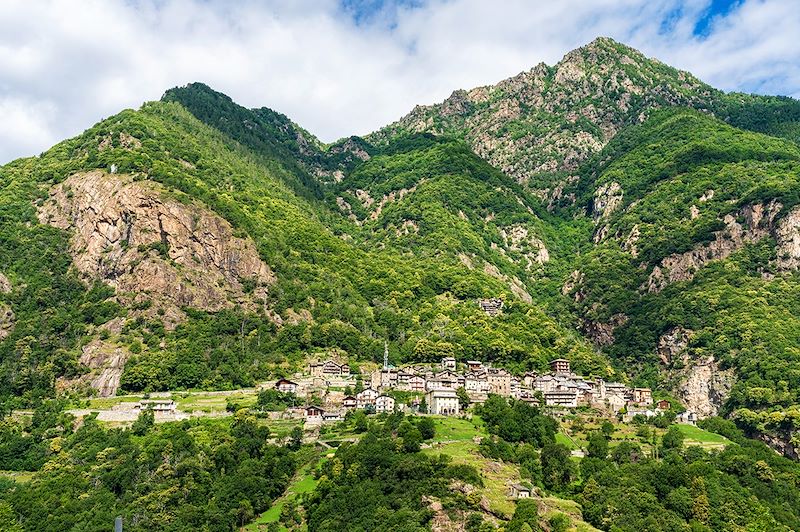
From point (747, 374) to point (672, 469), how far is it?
198ft

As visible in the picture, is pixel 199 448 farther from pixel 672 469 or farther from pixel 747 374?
pixel 747 374

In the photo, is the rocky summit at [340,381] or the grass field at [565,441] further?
the grass field at [565,441]

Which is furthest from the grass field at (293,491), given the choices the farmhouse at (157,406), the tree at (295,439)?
the farmhouse at (157,406)

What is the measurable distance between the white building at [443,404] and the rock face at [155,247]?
5561 centimetres

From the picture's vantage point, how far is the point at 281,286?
171 meters

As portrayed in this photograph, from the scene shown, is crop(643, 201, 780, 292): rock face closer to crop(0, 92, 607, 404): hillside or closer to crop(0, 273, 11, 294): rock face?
crop(0, 92, 607, 404): hillside

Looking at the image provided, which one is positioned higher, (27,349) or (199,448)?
(27,349)

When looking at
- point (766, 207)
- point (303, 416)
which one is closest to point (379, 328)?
point (303, 416)

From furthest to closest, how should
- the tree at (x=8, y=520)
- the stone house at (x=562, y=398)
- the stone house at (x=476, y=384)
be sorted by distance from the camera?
the stone house at (x=562, y=398)
the stone house at (x=476, y=384)
the tree at (x=8, y=520)

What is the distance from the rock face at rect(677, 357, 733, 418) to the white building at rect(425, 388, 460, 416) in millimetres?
57817

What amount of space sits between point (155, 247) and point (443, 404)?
7443 centimetres

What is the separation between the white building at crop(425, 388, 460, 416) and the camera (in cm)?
12150

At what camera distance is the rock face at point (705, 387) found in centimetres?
15400

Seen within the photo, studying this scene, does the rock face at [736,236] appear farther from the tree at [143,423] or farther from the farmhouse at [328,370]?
the tree at [143,423]
